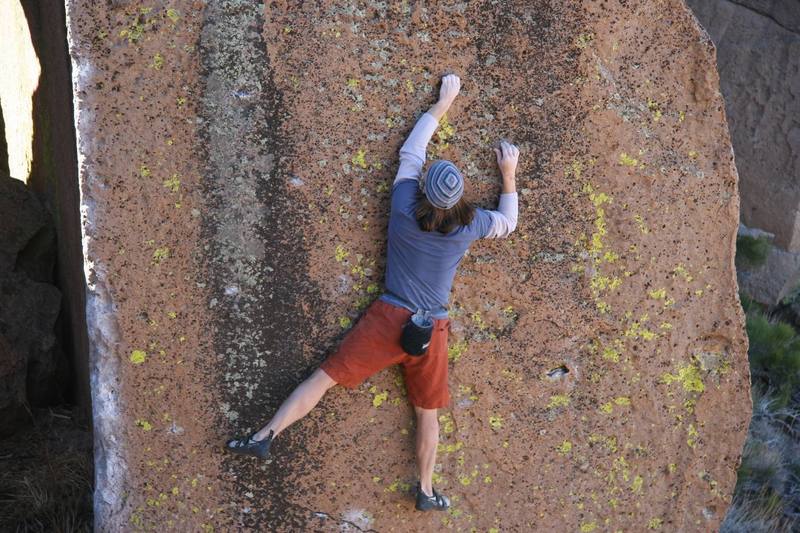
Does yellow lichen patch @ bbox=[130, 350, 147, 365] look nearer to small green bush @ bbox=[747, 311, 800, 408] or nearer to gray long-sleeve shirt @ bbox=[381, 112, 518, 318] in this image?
gray long-sleeve shirt @ bbox=[381, 112, 518, 318]

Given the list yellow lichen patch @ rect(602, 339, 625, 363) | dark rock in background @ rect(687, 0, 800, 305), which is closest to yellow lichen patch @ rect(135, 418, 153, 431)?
yellow lichen patch @ rect(602, 339, 625, 363)

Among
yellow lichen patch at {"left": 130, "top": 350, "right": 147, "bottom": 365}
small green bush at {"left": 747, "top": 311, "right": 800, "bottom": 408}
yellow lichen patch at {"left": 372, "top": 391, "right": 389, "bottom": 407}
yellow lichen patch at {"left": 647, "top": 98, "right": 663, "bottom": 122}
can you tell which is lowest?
small green bush at {"left": 747, "top": 311, "right": 800, "bottom": 408}

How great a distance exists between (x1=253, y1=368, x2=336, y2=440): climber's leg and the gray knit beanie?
26.7 inches

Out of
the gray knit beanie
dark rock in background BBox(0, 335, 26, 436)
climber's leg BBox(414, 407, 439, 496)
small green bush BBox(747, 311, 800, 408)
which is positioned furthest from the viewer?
small green bush BBox(747, 311, 800, 408)

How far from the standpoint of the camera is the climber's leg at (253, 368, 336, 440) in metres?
3.07

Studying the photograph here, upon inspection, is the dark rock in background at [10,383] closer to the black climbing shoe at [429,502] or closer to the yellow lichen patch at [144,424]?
the yellow lichen patch at [144,424]

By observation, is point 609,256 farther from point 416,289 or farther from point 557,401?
point 416,289

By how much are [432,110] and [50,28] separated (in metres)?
2.04

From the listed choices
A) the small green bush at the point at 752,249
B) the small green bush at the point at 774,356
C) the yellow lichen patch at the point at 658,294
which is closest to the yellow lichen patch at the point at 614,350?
the yellow lichen patch at the point at 658,294

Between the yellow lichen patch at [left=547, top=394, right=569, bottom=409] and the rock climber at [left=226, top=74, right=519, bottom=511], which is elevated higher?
the rock climber at [left=226, top=74, right=519, bottom=511]

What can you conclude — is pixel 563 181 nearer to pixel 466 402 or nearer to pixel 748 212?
pixel 466 402

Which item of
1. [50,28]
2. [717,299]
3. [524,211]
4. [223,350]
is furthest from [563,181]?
[50,28]

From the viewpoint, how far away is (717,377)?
139 inches

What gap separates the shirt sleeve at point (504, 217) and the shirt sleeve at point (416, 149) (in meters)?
0.28
